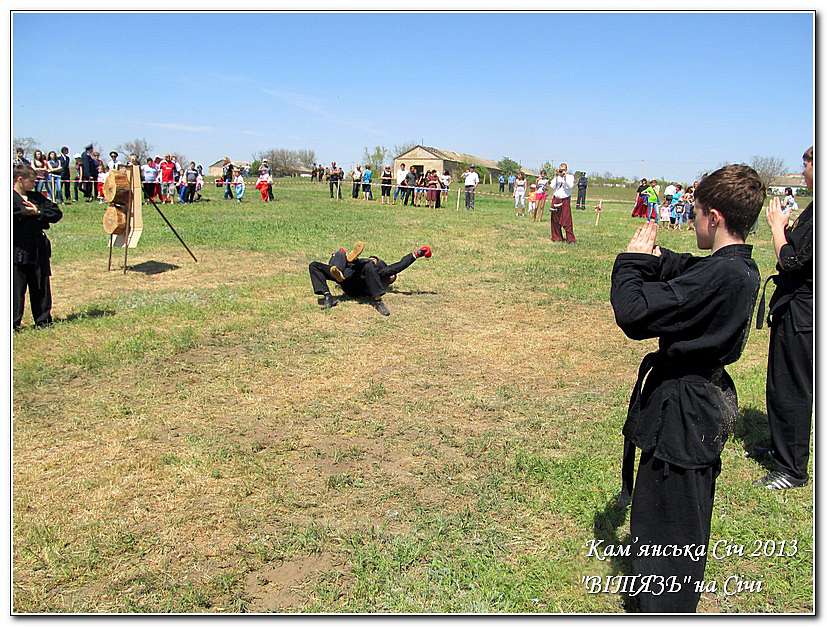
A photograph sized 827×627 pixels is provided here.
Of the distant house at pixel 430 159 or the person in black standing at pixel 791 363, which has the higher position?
the distant house at pixel 430 159

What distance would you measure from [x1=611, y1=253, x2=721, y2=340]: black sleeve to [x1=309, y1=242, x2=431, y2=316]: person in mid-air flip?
637 cm

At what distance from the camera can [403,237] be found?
16.9 metres

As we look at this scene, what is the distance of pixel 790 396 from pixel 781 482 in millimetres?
593

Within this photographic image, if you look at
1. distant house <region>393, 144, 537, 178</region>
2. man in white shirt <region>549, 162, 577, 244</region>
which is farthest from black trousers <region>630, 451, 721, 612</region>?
distant house <region>393, 144, 537, 178</region>

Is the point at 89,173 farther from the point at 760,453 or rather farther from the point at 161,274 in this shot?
the point at 760,453

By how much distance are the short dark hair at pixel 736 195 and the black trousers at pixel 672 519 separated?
1.07m

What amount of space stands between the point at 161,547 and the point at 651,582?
265cm

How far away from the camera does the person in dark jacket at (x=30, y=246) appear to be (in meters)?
7.27

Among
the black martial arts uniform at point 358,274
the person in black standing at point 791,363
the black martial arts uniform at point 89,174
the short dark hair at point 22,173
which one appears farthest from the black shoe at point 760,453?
the black martial arts uniform at point 89,174

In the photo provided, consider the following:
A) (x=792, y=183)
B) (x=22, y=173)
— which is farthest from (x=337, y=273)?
(x=792, y=183)

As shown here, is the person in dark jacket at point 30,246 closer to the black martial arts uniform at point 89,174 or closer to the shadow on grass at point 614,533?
the shadow on grass at point 614,533

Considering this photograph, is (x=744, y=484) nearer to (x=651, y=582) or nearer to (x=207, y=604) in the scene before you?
(x=651, y=582)

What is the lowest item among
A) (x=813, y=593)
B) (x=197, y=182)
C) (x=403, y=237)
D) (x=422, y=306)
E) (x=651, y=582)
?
(x=813, y=593)

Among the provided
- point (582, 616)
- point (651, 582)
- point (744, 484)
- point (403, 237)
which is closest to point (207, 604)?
point (582, 616)
